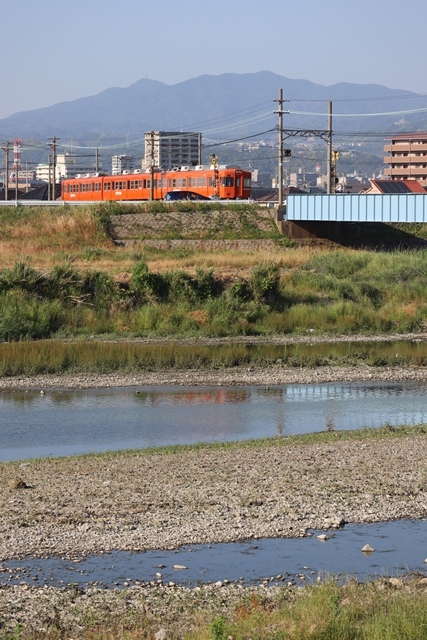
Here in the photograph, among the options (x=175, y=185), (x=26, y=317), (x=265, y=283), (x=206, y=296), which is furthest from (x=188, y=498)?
(x=175, y=185)

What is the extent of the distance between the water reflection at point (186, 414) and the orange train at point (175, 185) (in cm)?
4393

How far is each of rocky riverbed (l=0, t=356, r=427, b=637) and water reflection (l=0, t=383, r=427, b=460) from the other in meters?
2.60

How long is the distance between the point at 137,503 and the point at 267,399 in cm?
1313

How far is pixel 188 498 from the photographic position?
1670 cm

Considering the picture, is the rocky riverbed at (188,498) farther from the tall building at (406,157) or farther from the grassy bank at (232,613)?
the tall building at (406,157)

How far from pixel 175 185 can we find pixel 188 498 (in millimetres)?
62786

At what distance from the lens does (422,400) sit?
29.4m

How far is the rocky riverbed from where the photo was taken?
46.4 feet

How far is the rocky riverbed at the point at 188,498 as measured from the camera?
14148mm

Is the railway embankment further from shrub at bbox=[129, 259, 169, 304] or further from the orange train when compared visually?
shrub at bbox=[129, 259, 169, 304]

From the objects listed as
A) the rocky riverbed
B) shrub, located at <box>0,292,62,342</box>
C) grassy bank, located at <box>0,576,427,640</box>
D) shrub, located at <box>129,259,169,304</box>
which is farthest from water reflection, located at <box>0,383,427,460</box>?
shrub, located at <box>129,259,169,304</box>

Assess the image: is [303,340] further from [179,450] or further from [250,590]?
[250,590]

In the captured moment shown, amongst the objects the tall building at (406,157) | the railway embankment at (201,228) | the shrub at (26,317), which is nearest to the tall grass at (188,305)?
the shrub at (26,317)

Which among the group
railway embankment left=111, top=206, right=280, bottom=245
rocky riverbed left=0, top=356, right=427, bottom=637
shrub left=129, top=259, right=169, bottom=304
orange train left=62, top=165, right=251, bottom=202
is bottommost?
rocky riverbed left=0, top=356, right=427, bottom=637
